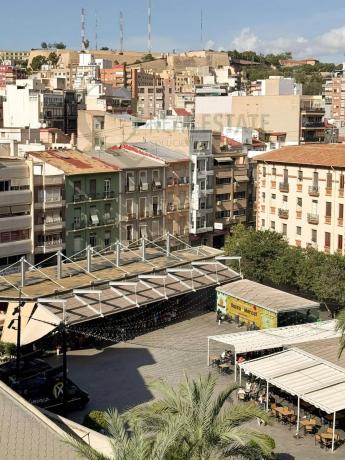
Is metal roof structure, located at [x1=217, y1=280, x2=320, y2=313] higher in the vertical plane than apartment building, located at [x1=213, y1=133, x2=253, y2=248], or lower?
lower

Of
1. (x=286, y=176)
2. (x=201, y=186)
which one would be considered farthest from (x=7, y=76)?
(x=286, y=176)

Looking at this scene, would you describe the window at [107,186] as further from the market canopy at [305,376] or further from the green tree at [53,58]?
the green tree at [53,58]

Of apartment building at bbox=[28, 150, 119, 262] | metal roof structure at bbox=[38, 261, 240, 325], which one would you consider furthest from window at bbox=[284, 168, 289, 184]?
apartment building at bbox=[28, 150, 119, 262]

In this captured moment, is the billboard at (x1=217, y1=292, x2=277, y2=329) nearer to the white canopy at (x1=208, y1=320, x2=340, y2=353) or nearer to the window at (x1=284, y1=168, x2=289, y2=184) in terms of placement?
the white canopy at (x1=208, y1=320, x2=340, y2=353)

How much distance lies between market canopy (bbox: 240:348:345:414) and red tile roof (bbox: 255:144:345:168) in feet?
73.0

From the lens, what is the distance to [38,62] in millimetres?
196625

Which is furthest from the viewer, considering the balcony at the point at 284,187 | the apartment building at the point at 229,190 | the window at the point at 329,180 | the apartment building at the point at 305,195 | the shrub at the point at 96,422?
the apartment building at the point at 229,190

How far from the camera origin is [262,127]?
90625 millimetres

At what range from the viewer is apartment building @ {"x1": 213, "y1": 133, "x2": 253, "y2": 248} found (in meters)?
62.4

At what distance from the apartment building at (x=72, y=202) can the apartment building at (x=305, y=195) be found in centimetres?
1165

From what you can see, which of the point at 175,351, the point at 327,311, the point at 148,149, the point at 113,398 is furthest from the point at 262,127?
the point at 113,398

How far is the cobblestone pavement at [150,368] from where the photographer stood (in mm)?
25891

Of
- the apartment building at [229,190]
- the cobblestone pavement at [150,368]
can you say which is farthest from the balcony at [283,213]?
the cobblestone pavement at [150,368]

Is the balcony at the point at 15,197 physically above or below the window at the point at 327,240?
above
